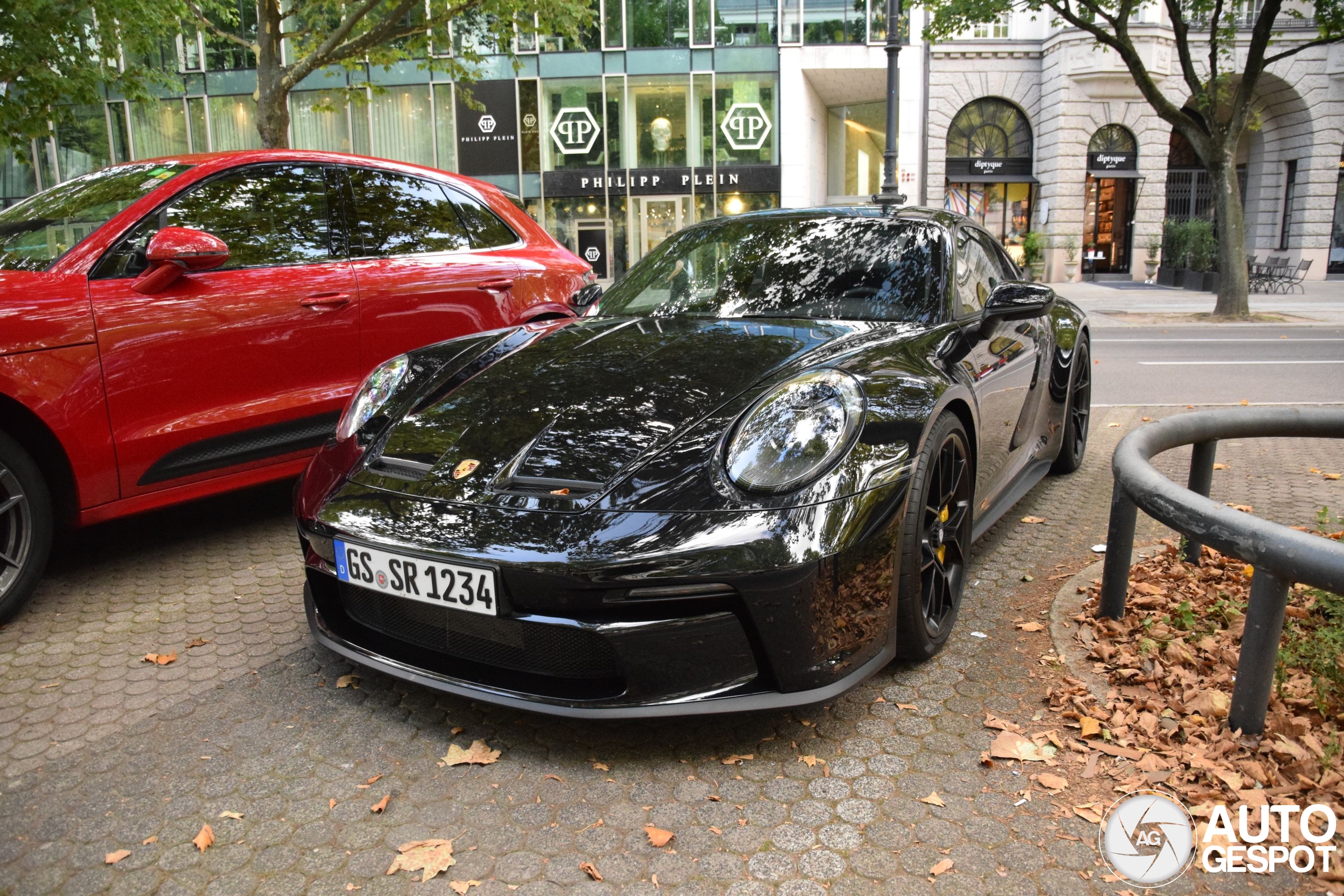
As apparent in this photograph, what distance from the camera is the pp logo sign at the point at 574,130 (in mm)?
26734

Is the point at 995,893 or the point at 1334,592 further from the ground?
the point at 1334,592

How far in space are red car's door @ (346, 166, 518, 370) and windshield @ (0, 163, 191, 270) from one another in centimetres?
84

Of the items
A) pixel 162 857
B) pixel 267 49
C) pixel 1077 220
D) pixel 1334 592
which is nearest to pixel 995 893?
pixel 1334 592

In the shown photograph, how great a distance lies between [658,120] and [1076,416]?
75.6 ft

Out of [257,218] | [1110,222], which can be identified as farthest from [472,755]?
[1110,222]

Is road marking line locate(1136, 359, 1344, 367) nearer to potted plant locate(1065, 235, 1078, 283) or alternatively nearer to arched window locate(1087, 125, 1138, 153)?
potted plant locate(1065, 235, 1078, 283)

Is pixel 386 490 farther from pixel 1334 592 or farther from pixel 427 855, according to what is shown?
pixel 1334 592

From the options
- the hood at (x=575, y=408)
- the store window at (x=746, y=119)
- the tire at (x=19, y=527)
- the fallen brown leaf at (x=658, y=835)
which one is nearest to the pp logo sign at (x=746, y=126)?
the store window at (x=746, y=119)

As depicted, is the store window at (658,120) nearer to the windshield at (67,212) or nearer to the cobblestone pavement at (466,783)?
the windshield at (67,212)

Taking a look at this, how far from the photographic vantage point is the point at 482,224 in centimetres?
541

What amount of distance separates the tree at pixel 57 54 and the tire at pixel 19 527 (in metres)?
11.0

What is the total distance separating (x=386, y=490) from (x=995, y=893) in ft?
6.05

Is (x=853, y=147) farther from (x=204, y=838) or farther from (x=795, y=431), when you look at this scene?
(x=204, y=838)

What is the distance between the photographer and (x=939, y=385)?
9.93 ft
